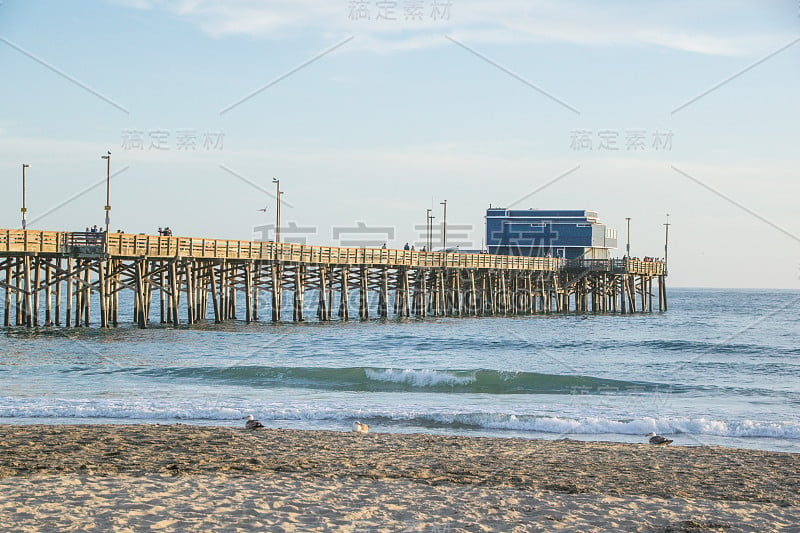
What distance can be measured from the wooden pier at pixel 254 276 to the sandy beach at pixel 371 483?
20253 mm

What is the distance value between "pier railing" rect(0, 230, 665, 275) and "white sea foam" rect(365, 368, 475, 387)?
13.8 metres

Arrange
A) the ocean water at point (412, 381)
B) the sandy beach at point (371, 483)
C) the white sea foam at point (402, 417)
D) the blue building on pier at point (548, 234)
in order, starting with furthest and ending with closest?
the blue building on pier at point (548, 234) → the ocean water at point (412, 381) → the white sea foam at point (402, 417) → the sandy beach at point (371, 483)

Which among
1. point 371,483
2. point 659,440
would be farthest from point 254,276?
point 371,483

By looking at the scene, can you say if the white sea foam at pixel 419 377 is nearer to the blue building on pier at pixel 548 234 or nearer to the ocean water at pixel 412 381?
the ocean water at pixel 412 381

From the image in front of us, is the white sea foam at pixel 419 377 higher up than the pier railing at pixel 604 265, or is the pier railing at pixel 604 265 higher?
the pier railing at pixel 604 265

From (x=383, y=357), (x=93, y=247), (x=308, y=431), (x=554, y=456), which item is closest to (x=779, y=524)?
(x=554, y=456)

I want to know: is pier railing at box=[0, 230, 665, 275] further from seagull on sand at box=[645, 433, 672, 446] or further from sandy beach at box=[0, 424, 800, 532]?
seagull on sand at box=[645, 433, 672, 446]

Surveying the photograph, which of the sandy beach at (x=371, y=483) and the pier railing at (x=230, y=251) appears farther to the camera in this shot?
the pier railing at (x=230, y=251)

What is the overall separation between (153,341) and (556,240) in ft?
161

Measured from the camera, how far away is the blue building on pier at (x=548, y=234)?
73.3 m

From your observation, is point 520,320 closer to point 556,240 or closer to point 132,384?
point 556,240

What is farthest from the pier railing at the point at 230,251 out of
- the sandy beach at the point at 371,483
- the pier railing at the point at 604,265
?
the sandy beach at the point at 371,483

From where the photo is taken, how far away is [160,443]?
38.3 ft

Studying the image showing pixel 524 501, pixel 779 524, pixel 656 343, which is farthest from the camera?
pixel 656 343
